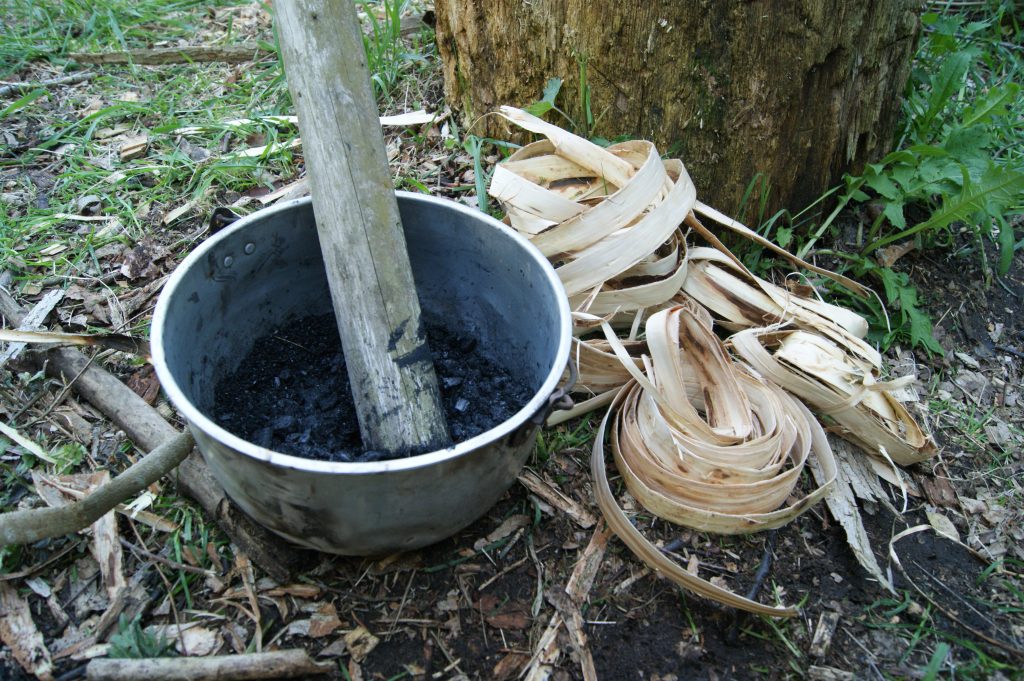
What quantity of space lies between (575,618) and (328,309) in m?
1.03

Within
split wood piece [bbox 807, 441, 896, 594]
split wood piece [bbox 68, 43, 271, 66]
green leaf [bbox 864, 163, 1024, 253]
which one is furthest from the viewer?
split wood piece [bbox 68, 43, 271, 66]

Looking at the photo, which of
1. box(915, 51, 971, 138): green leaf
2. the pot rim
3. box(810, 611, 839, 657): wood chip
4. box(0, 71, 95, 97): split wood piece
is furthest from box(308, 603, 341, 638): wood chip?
box(0, 71, 95, 97): split wood piece

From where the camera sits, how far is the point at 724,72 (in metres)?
2.17

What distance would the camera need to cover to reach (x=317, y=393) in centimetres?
194

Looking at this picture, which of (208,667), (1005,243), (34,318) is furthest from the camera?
(1005,243)

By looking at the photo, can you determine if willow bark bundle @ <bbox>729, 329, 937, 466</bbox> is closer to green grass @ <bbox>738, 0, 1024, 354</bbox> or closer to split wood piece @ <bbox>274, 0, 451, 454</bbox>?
green grass @ <bbox>738, 0, 1024, 354</bbox>

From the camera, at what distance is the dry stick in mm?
1667

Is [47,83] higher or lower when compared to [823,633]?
higher

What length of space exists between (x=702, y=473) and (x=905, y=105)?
1.67m

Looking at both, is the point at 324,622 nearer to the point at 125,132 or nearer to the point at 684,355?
the point at 684,355

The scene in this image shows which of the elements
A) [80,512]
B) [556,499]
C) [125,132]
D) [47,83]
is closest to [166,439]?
[80,512]

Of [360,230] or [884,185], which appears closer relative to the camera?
[360,230]

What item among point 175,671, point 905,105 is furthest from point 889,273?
point 175,671

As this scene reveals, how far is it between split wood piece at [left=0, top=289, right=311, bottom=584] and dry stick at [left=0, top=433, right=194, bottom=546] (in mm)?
120
